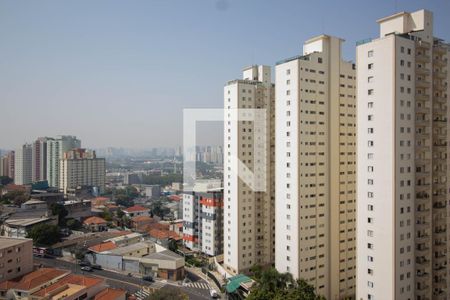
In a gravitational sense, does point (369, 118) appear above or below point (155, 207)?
above

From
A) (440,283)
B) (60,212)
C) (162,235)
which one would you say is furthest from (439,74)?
(60,212)

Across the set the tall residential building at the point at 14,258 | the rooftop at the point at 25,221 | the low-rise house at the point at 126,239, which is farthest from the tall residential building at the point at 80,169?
the tall residential building at the point at 14,258

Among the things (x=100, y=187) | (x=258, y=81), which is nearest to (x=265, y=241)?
(x=258, y=81)

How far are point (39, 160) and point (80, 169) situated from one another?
4.02 metres

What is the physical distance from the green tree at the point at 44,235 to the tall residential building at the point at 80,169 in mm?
14450

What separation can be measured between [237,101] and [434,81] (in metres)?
5.97

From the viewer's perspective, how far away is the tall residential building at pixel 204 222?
45.9 feet

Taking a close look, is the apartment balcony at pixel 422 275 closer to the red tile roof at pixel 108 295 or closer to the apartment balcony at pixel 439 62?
the apartment balcony at pixel 439 62

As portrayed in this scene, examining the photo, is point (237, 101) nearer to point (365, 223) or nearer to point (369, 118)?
point (369, 118)

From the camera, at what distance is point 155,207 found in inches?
943

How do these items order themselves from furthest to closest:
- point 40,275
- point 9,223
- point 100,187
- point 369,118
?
1. point 100,187
2. point 9,223
3. point 40,275
4. point 369,118

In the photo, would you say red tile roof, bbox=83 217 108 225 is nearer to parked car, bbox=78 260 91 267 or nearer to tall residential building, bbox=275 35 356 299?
parked car, bbox=78 260 91 267

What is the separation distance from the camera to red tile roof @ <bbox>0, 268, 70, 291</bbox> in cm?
895

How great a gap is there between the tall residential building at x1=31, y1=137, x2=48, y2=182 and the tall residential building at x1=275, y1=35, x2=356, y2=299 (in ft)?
88.6
